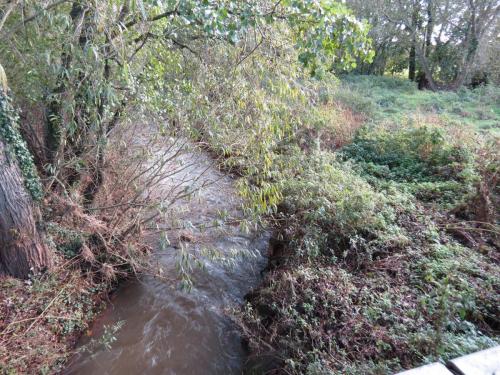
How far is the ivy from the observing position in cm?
303

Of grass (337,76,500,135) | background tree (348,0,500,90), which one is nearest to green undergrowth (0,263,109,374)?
grass (337,76,500,135)

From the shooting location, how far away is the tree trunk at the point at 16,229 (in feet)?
10.5

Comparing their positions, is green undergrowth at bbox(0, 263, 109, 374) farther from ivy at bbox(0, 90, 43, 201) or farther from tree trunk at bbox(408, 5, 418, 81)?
tree trunk at bbox(408, 5, 418, 81)

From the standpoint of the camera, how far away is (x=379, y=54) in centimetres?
1755

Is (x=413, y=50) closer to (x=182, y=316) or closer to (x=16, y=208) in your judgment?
(x=182, y=316)

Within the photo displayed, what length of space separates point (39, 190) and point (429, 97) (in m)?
13.1

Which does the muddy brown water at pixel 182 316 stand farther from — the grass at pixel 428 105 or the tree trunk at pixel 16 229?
the grass at pixel 428 105

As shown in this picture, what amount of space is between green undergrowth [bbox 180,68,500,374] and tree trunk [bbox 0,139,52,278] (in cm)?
204

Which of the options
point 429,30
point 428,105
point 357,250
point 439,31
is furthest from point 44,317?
point 439,31

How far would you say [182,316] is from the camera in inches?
161

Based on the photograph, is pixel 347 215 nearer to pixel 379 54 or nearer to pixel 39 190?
pixel 39 190

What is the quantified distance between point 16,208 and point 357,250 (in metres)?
3.98

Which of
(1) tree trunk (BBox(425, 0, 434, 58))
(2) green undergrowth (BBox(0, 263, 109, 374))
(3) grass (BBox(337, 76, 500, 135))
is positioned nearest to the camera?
(2) green undergrowth (BBox(0, 263, 109, 374))

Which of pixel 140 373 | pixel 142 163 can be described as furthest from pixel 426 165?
pixel 140 373
